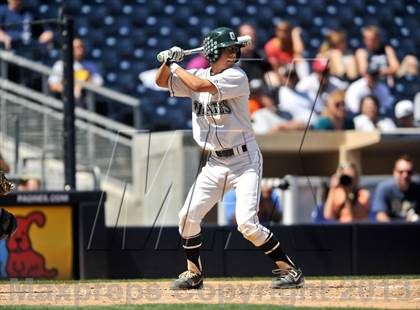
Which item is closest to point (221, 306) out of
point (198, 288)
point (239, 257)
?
point (198, 288)

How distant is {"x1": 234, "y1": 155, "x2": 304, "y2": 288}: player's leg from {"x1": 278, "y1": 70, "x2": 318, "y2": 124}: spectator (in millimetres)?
4687

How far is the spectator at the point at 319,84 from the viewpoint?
11.6 meters

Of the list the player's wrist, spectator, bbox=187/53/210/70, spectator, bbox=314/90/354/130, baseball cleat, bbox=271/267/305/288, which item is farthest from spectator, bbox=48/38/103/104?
baseball cleat, bbox=271/267/305/288

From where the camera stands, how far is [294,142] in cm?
1095

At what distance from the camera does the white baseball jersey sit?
6426 mm

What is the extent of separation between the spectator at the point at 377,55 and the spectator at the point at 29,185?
517 cm

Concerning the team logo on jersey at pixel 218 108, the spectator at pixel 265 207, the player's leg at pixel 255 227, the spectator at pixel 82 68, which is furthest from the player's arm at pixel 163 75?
the spectator at pixel 82 68

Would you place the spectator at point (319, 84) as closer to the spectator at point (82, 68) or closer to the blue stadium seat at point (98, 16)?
the spectator at point (82, 68)

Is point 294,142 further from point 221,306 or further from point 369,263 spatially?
point 221,306

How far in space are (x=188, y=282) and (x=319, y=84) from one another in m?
5.51

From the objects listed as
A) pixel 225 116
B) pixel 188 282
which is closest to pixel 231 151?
pixel 225 116

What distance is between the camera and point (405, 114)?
1180cm

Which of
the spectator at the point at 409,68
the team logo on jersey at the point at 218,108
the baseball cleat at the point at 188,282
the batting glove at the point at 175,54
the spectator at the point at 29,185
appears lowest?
the baseball cleat at the point at 188,282

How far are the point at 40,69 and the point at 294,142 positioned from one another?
295 cm
